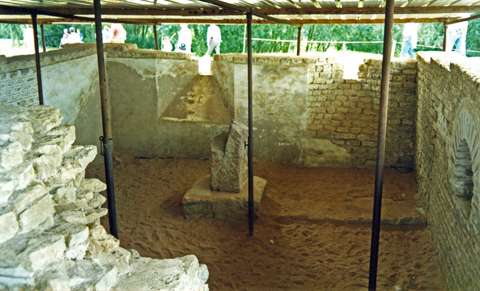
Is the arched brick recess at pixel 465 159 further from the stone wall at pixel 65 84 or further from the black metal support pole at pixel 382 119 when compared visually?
the stone wall at pixel 65 84

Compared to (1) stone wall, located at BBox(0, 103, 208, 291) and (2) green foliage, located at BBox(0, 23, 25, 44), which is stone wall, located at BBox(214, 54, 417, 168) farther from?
(2) green foliage, located at BBox(0, 23, 25, 44)

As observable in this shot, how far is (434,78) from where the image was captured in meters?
6.74

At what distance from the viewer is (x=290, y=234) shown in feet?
23.9

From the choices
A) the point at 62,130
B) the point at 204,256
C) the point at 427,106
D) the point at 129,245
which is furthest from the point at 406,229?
the point at 62,130

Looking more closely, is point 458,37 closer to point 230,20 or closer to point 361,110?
point 361,110

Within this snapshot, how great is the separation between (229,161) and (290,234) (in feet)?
4.93

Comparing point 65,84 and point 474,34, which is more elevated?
point 474,34

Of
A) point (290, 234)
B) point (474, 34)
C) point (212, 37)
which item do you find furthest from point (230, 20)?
point (474, 34)

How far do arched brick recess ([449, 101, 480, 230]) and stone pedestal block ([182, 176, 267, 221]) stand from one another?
10.9 feet

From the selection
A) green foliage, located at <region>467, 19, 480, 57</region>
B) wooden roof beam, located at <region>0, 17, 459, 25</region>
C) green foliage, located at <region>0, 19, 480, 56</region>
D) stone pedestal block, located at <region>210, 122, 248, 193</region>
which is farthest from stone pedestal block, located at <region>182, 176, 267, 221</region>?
green foliage, located at <region>467, 19, 480, 57</region>

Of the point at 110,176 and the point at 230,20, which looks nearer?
the point at 110,176

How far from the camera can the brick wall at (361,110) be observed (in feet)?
30.3

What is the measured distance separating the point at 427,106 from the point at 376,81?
6.48ft

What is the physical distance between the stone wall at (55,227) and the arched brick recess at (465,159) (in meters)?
2.55
